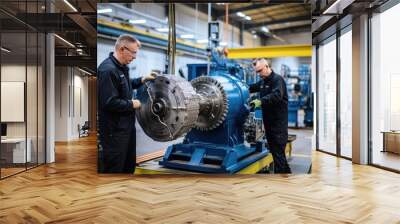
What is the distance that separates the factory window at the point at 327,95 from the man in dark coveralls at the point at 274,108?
2487mm

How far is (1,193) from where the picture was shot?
3.60 m

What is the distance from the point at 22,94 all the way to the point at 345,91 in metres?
4.96

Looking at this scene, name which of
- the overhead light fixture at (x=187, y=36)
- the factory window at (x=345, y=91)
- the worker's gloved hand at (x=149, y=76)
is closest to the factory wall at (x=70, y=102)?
the worker's gloved hand at (x=149, y=76)

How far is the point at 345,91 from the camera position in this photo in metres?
6.03

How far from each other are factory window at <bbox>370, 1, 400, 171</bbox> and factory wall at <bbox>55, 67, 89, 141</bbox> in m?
4.11

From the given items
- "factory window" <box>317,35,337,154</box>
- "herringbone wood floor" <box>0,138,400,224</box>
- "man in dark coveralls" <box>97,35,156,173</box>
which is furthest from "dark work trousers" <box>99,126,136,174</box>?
"factory window" <box>317,35,337,154</box>

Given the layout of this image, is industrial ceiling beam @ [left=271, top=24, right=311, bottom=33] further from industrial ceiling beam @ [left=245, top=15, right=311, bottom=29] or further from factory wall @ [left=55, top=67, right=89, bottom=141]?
factory wall @ [left=55, top=67, right=89, bottom=141]

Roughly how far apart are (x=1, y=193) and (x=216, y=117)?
7.51 feet

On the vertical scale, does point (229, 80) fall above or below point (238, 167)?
above

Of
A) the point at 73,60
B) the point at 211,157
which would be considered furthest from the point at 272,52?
the point at 73,60

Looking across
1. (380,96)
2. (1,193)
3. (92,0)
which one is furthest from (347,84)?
(1,193)

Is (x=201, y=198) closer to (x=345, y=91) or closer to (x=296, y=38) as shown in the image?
(x=296, y=38)

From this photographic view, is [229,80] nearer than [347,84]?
Yes

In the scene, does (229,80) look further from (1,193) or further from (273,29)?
(1,193)
